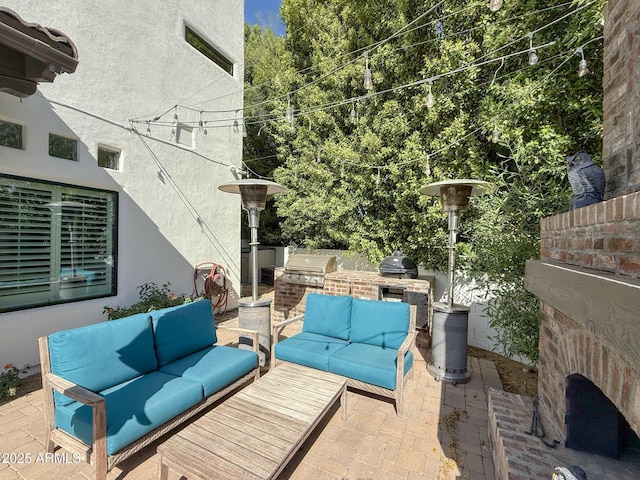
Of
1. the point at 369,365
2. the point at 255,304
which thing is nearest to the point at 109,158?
the point at 255,304

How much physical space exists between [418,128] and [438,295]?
364 cm

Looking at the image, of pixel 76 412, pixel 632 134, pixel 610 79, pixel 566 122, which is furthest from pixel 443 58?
pixel 76 412

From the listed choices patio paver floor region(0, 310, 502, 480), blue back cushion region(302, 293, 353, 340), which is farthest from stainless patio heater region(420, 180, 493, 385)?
blue back cushion region(302, 293, 353, 340)

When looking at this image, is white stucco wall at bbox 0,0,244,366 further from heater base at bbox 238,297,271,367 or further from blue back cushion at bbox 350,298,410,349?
blue back cushion at bbox 350,298,410,349

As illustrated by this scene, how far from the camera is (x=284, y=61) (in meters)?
9.13

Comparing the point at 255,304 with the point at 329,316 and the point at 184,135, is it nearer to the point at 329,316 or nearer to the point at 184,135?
the point at 329,316

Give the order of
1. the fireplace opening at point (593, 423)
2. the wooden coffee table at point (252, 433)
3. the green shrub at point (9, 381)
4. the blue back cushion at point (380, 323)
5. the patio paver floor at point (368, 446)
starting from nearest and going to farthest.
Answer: the wooden coffee table at point (252, 433), the fireplace opening at point (593, 423), the patio paver floor at point (368, 446), the green shrub at point (9, 381), the blue back cushion at point (380, 323)

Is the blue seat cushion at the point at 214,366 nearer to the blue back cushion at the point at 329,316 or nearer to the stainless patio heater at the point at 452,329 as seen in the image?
the blue back cushion at the point at 329,316

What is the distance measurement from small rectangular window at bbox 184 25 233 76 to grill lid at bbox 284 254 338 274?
4931mm

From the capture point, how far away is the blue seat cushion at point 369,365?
3.04m

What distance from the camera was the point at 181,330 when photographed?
331cm

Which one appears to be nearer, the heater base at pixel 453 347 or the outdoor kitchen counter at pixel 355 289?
the heater base at pixel 453 347

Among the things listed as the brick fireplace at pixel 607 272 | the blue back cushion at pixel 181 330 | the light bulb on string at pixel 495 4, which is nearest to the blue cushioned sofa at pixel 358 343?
the blue back cushion at pixel 181 330

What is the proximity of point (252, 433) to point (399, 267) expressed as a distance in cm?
397
